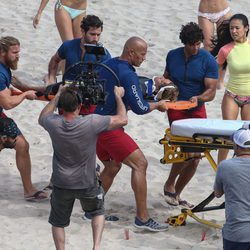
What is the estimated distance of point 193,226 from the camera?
819 centimetres

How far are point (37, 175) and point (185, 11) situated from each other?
20.0ft

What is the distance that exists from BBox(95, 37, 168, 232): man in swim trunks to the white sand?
23cm

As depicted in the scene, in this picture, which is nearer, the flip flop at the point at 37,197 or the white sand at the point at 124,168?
the white sand at the point at 124,168

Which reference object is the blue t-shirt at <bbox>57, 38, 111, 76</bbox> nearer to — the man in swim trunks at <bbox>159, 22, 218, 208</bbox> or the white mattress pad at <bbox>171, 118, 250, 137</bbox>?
the man in swim trunks at <bbox>159, 22, 218, 208</bbox>

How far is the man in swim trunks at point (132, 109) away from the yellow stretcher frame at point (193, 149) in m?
0.21

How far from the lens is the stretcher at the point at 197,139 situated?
7.57 metres

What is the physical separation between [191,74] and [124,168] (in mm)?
1644

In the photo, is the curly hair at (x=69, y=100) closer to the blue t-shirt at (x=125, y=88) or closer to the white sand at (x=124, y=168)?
the blue t-shirt at (x=125, y=88)

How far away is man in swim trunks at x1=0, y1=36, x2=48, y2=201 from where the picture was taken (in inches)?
323

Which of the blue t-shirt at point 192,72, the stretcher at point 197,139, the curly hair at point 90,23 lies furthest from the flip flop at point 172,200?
the curly hair at point 90,23

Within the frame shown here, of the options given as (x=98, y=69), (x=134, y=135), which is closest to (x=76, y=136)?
(x=98, y=69)

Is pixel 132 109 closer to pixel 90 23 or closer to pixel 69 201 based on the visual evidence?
pixel 69 201

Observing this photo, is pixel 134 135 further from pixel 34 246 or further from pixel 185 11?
pixel 185 11

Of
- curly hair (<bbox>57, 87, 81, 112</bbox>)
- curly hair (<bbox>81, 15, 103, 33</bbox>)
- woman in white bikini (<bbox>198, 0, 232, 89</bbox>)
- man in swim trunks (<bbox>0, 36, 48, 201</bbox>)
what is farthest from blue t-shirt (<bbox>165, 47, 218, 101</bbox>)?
woman in white bikini (<bbox>198, 0, 232, 89</bbox>)
